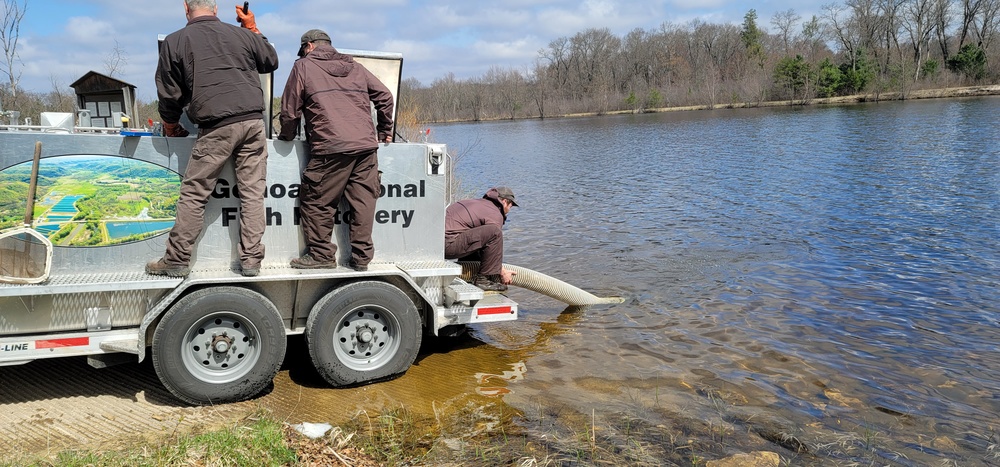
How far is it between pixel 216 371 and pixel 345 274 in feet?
3.95

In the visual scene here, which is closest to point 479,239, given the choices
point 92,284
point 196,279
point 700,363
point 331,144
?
point 331,144

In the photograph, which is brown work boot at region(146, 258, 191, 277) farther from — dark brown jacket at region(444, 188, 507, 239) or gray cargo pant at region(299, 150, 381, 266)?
dark brown jacket at region(444, 188, 507, 239)

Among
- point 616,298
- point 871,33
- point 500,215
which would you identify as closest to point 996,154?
point 616,298

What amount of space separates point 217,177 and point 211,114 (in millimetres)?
475

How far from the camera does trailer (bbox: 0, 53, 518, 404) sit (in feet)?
17.0

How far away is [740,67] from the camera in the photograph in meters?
88.6

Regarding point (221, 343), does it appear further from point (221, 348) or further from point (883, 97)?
point (883, 97)

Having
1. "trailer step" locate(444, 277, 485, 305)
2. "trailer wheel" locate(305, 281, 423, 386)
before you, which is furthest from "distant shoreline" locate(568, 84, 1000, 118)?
"trailer wheel" locate(305, 281, 423, 386)

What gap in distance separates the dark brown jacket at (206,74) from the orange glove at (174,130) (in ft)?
0.15

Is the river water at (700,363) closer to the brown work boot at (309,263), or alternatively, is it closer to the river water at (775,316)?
the river water at (775,316)

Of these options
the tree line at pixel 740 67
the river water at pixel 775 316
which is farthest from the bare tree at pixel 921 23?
the river water at pixel 775 316

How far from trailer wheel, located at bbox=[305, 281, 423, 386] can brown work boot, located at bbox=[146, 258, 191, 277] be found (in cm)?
101

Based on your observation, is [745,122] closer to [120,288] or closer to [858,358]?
[858,358]

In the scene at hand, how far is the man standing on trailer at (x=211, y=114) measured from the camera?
5.27 m
